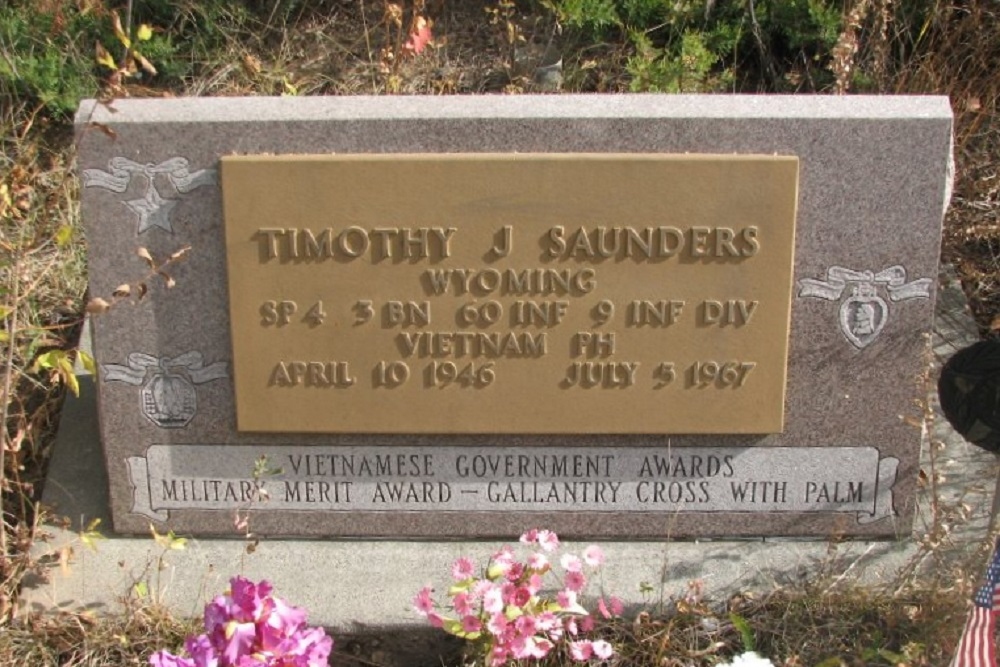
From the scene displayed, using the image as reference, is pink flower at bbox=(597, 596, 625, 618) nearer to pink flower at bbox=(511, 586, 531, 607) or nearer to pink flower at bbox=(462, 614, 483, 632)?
pink flower at bbox=(511, 586, 531, 607)

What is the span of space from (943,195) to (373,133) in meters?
1.49

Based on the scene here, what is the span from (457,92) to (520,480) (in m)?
2.01

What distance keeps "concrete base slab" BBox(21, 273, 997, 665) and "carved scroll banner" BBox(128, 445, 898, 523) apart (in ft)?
0.37

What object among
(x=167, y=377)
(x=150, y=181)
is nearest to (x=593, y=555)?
(x=167, y=377)

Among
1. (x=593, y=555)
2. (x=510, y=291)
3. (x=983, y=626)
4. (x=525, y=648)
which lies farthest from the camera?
(x=510, y=291)

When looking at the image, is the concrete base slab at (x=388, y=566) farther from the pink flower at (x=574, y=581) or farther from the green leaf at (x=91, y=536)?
the pink flower at (x=574, y=581)

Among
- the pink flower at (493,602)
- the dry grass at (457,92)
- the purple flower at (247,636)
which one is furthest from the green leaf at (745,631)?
the purple flower at (247,636)

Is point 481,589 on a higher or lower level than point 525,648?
higher

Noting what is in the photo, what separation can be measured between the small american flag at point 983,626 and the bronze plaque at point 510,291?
2.33 feet

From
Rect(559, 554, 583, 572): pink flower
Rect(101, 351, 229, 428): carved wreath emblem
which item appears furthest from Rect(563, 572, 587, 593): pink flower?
Rect(101, 351, 229, 428): carved wreath emblem

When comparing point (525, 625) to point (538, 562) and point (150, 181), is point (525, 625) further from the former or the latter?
point (150, 181)

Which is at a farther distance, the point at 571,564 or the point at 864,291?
the point at 864,291

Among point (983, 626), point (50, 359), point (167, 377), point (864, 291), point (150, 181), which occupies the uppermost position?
point (150, 181)

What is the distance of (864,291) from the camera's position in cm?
325
